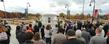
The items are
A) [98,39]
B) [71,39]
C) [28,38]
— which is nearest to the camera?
[71,39]

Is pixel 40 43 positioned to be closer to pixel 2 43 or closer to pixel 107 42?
pixel 107 42

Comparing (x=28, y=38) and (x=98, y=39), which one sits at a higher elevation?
(x=28, y=38)

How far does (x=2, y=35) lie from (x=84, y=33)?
3.22m

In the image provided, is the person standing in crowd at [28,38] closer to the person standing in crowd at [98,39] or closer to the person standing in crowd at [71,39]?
the person standing in crowd at [71,39]

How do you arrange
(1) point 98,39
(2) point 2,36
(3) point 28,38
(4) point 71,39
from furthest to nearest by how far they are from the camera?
(2) point 2,36, (1) point 98,39, (3) point 28,38, (4) point 71,39

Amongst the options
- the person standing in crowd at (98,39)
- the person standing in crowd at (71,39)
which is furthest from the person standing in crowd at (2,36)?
the person standing in crowd at (71,39)

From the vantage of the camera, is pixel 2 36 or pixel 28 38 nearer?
pixel 28 38

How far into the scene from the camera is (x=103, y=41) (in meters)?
10.4

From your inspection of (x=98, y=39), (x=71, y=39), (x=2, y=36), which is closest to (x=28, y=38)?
(x=71, y=39)

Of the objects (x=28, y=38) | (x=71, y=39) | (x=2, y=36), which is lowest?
(x=2, y=36)

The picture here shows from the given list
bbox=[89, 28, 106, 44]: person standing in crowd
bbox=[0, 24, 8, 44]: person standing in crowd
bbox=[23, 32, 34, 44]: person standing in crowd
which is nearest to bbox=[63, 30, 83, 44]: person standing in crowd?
bbox=[23, 32, 34, 44]: person standing in crowd

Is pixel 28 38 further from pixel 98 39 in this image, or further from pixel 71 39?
pixel 98 39

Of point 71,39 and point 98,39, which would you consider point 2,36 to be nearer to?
point 98,39

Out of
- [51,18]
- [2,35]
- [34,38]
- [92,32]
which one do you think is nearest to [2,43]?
[2,35]
